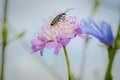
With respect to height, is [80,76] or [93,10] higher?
[93,10]

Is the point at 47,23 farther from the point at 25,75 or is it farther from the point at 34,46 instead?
the point at 25,75

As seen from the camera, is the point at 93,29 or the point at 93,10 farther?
the point at 93,10

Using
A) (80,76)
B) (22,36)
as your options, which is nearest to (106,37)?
(80,76)
